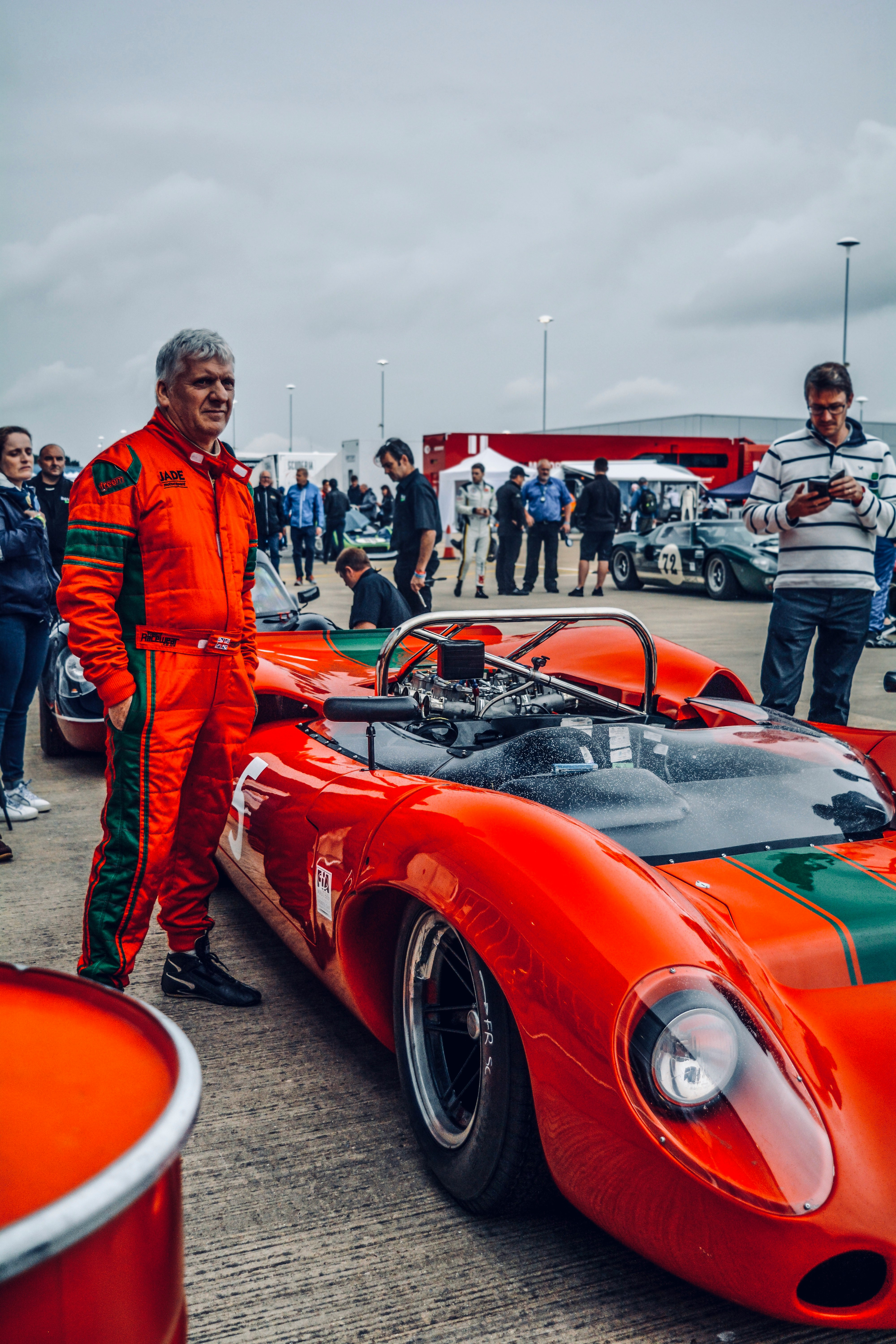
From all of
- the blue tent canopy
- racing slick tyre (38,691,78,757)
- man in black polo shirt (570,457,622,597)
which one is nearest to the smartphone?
racing slick tyre (38,691,78,757)

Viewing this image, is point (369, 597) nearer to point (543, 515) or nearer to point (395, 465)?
point (395, 465)

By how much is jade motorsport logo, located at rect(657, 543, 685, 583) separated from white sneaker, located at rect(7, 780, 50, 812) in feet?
38.8

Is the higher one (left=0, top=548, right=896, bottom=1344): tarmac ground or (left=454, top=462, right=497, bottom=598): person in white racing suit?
(left=454, top=462, right=497, bottom=598): person in white racing suit

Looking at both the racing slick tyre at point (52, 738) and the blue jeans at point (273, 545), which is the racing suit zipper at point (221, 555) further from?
the blue jeans at point (273, 545)

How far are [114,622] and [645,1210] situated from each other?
1707 millimetres

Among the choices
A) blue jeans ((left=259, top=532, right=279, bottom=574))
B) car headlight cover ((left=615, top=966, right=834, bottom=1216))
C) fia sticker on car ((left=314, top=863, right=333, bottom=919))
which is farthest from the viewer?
blue jeans ((left=259, top=532, right=279, bottom=574))

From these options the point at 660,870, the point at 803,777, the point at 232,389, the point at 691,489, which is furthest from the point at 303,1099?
→ the point at 691,489

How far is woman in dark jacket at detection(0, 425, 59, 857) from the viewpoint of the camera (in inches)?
167

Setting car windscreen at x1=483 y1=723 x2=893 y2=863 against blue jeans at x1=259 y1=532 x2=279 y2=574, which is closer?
car windscreen at x1=483 y1=723 x2=893 y2=863

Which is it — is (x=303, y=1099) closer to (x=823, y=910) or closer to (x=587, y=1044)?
(x=587, y=1044)

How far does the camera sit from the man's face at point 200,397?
2.56 m

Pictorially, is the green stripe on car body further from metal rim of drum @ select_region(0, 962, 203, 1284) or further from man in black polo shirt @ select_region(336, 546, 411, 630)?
man in black polo shirt @ select_region(336, 546, 411, 630)

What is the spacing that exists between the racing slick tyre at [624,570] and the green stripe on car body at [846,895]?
567 inches

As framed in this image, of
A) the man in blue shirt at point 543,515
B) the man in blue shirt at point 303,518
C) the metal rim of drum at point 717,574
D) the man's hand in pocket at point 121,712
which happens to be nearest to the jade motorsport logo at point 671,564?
the metal rim of drum at point 717,574
